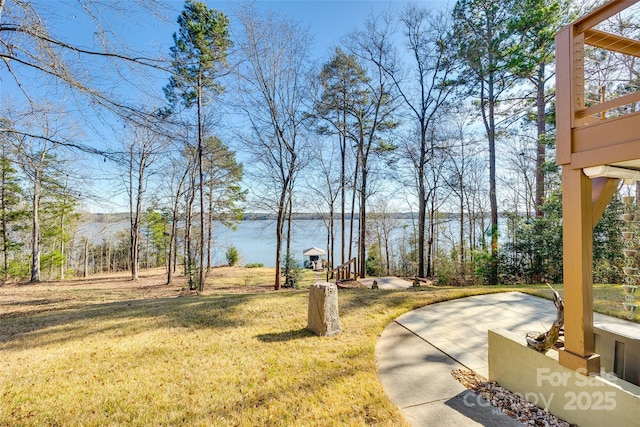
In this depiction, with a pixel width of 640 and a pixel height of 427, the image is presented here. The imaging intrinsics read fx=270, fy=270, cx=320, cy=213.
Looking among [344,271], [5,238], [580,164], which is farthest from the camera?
[5,238]

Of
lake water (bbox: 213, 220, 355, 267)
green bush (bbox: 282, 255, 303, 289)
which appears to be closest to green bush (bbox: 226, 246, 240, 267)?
lake water (bbox: 213, 220, 355, 267)

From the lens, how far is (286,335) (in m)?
4.11

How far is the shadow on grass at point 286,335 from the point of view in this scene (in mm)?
3969

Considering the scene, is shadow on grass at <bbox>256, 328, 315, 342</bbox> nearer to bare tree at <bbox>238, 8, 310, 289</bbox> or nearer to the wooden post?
the wooden post

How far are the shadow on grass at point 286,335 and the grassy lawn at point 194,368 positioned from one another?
16mm

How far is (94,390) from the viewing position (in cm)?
272

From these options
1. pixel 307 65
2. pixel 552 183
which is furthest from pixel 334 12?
pixel 552 183

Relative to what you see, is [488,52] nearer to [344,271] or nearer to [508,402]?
[344,271]

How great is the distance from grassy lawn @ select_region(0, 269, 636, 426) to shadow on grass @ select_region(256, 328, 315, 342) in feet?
0.05

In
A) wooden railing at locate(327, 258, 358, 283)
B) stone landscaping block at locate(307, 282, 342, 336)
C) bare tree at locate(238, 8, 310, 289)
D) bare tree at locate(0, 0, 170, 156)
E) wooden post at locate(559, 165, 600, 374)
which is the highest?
bare tree at locate(238, 8, 310, 289)

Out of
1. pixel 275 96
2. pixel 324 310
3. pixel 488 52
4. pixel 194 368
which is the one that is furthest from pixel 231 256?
pixel 488 52

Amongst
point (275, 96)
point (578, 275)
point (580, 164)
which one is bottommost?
point (578, 275)

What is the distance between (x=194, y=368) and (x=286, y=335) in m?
1.35

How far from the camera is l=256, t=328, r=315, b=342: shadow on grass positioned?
13.0 ft
